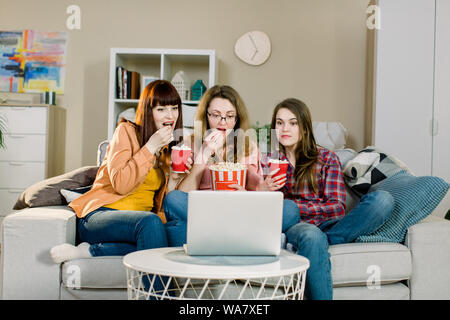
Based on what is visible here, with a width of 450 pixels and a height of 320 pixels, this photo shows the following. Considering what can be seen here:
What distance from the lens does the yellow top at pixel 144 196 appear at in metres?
1.94

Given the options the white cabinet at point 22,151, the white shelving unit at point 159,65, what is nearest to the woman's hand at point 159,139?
the white shelving unit at point 159,65

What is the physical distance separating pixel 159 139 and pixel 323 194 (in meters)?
0.80

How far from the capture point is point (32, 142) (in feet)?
12.4

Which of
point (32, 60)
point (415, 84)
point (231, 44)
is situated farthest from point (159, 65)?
point (415, 84)

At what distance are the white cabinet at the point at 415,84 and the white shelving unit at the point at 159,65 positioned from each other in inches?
56.3

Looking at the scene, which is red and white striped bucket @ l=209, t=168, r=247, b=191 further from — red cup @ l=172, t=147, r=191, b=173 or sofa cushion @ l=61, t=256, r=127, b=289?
sofa cushion @ l=61, t=256, r=127, b=289

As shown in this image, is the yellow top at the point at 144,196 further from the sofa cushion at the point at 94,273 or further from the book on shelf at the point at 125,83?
the book on shelf at the point at 125,83

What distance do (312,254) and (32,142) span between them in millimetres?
2958

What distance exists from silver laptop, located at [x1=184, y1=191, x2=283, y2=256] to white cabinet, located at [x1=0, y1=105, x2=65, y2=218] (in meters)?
2.92

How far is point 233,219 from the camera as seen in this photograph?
1233 millimetres

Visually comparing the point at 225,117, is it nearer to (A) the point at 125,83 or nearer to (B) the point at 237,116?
(B) the point at 237,116

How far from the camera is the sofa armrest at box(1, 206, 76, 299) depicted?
70.1 inches
